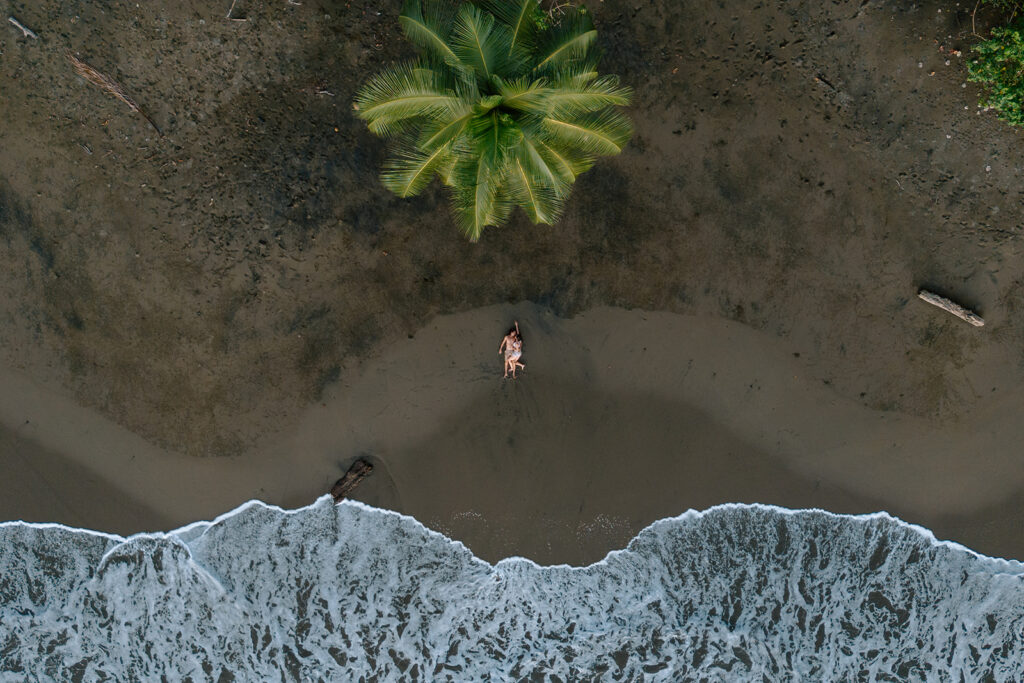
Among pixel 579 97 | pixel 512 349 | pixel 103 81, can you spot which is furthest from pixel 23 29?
pixel 512 349

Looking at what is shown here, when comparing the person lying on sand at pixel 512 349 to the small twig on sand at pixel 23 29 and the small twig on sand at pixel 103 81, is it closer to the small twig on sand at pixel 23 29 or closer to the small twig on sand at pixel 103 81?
the small twig on sand at pixel 103 81

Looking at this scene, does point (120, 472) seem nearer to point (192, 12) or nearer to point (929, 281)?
point (192, 12)

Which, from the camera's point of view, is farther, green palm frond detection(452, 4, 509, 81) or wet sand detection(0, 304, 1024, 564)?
wet sand detection(0, 304, 1024, 564)

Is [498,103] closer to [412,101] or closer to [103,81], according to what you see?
[412,101]

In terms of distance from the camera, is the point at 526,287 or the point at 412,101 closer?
the point at 412,101

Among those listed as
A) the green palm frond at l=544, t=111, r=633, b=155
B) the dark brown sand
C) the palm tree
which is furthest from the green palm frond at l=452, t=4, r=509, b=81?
the dark brown sand

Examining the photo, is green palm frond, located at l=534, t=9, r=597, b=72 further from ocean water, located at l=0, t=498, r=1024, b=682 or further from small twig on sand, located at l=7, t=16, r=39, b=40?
small twig on sand, located at l=7, t=16, r=39, b=40

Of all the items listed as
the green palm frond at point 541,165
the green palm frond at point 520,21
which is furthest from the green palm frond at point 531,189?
the green palm frond at point 520,21
